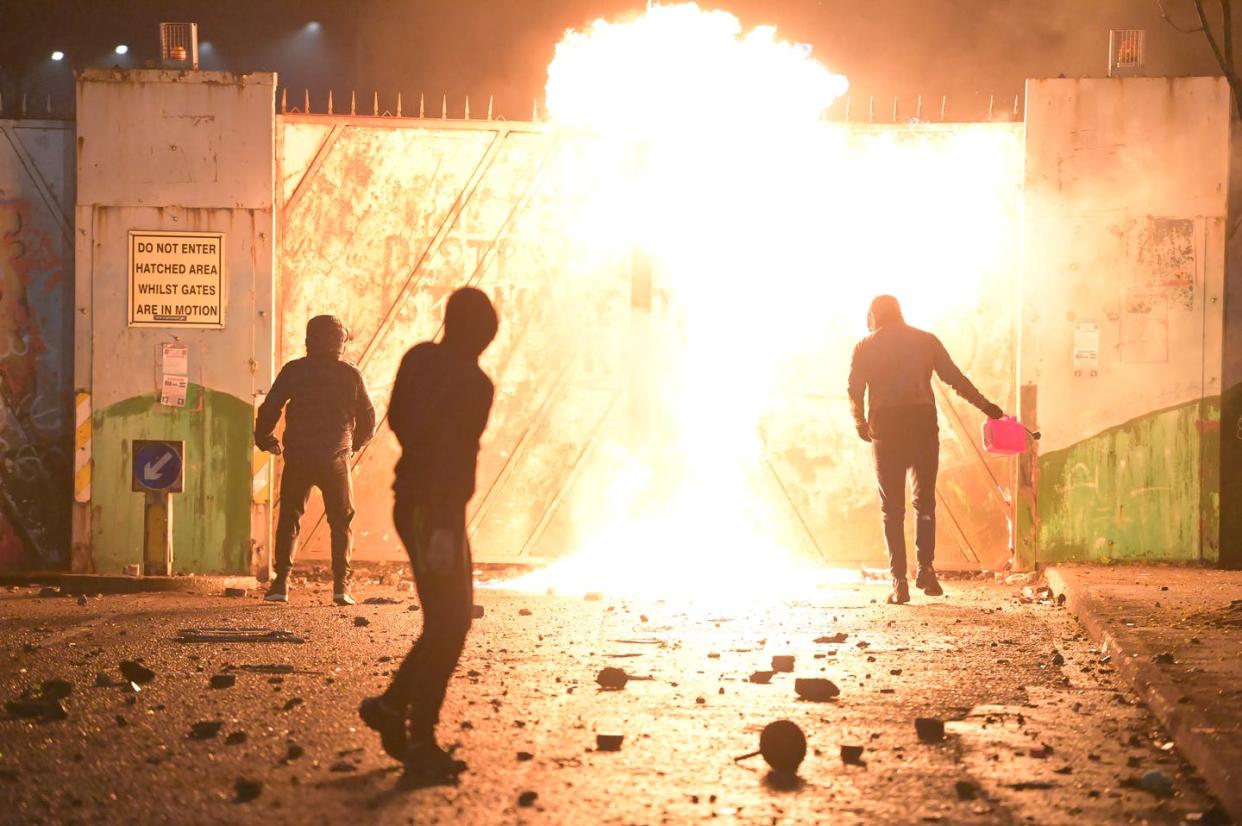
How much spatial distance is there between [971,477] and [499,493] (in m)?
3.89

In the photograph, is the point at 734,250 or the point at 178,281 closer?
the point at 178,281

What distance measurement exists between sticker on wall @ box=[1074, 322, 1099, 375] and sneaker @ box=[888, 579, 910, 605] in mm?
2830

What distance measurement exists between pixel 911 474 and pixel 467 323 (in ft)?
20.3

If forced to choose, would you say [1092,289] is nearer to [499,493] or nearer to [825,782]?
[499,493]

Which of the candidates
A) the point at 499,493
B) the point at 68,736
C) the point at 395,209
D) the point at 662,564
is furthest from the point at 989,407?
the point at 68,736

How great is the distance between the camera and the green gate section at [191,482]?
1264cm

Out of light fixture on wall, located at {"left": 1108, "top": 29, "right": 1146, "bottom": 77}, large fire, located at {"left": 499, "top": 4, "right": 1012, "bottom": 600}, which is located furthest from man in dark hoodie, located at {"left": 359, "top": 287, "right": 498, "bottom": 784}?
light fixture on wall, located at {"left": 1108, "top": 29, "right": 1146, "bottom": 77}

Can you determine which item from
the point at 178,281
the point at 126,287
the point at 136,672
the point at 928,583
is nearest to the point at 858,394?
the point at 928,583

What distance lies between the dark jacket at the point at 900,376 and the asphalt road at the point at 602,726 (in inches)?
67.5

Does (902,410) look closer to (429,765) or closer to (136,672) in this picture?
(136,672)

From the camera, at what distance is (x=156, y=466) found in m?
12.5

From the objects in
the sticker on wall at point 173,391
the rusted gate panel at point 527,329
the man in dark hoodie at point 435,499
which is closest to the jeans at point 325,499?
the rusted gate panel at point 527,329

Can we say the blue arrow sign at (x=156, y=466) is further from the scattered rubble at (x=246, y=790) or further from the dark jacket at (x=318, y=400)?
the scattered rubble at (x=246, y=790)

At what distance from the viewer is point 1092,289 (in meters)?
12.8
